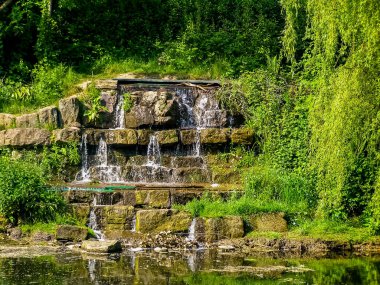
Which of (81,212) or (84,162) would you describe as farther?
(84,162)

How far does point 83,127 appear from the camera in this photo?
74.1 ft

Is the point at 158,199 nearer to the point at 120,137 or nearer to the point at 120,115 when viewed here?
the point at 120,137

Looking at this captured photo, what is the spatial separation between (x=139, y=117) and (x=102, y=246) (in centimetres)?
652

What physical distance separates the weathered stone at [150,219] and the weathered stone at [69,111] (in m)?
4.94

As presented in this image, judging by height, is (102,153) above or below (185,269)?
above

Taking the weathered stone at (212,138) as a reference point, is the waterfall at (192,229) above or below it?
below

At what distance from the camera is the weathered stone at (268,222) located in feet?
60.4

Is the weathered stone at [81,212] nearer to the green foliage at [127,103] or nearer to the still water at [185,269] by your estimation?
the still water at [185,269]

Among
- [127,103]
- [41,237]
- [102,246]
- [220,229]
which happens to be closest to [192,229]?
[220,229]

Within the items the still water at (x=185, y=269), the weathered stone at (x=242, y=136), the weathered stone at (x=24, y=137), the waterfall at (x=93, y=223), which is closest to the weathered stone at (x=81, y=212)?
the waterfall at (x=93, y=223)

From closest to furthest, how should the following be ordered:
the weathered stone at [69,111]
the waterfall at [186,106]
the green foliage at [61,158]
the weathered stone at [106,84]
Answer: the green foliage at [61,158], the weathered stone at [69,111], the waterfall at [186,106], the weathered stone at [106,84]

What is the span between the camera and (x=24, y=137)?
21.7m

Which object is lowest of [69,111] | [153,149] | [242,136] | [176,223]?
[176,223]

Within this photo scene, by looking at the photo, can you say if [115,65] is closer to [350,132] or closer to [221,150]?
[221,150]
